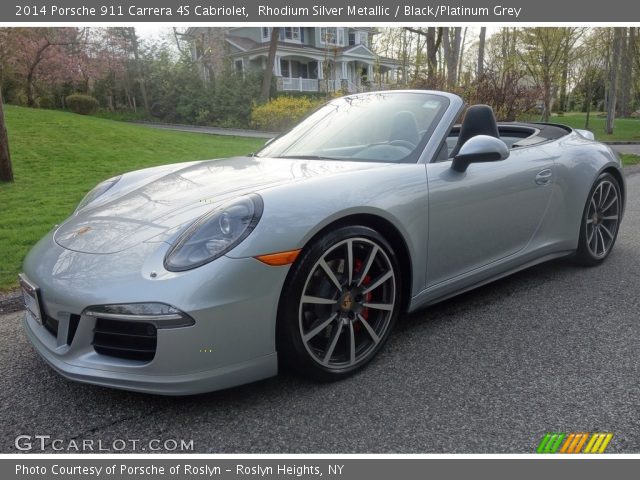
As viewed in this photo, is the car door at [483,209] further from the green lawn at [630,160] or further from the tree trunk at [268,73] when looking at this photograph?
the tree trunk at [268,73]

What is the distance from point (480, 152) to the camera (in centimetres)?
282

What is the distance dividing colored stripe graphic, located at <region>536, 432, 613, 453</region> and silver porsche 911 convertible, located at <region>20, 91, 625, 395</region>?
87cm

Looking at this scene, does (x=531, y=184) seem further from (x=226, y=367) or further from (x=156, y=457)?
(x=156, y=457)

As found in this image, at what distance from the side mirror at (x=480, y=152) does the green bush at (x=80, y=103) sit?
28.3 m

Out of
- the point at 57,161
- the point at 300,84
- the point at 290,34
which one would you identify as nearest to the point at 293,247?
the point at 57,161

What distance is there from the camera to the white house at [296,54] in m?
35.2

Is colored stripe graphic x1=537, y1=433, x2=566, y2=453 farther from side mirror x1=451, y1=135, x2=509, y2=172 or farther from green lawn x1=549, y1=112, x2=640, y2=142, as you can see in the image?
green lawn x1=549, y1=112, x2=640, y2=142

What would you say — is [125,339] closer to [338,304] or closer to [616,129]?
[338,304]

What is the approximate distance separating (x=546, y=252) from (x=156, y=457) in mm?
2834

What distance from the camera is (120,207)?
8.93 ft

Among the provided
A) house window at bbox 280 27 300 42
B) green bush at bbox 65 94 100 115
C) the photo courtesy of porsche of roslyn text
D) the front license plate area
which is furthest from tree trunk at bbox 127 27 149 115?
the front license plate area

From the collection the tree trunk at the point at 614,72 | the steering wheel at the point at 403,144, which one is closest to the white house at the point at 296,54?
the tree trunk at the point at 614,72

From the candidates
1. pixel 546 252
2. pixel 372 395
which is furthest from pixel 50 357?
pixel 546 252

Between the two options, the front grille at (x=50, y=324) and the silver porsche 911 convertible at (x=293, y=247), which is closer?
the silver porsche 911 convertible at (x=293, y=247)
